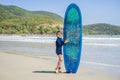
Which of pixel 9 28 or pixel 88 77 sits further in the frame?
pixel 9 28

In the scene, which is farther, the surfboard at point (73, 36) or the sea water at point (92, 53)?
the sea water at point (92, 53)

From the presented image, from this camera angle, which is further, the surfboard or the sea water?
the sea water

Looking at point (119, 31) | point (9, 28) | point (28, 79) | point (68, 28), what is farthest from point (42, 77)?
point (119, 31)

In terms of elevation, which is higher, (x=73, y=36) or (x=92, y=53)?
(x=73, y=36)

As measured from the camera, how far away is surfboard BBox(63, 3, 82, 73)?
8.12m

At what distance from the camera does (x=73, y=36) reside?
8.31 m

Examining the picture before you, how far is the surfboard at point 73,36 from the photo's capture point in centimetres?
812

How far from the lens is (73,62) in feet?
27.5

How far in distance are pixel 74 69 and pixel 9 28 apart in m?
144

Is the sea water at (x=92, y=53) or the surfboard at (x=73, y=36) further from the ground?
the surfboard at (x=73, y=36)

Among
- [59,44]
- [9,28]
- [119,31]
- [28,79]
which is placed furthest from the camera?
[119,31]

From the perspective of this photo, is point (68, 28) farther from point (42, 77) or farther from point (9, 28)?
point (9, 28)

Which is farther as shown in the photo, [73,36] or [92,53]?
[92,53]

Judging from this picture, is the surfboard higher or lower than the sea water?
higher
